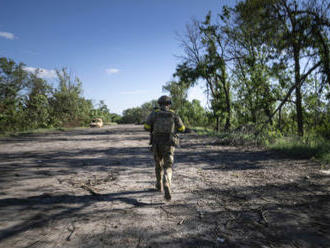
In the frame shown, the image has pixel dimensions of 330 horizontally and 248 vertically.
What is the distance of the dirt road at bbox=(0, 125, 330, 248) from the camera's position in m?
2.47

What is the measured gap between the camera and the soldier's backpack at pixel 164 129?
419 cm

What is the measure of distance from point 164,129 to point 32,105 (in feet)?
79.2

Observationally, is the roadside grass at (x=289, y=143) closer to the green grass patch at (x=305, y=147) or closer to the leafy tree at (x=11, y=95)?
the green grass patch at (x=305, y=147)

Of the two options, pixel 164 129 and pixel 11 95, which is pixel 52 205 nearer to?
pixel 164 129

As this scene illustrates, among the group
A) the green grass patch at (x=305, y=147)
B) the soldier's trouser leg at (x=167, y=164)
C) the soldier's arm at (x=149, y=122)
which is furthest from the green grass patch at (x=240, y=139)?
the soldier's arm at (x=149, y=122)

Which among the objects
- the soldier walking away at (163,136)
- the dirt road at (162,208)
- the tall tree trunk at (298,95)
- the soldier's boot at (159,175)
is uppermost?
the tall tree trunk at (298,95)

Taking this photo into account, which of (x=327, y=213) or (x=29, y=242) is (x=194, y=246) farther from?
(x=327, y=213)

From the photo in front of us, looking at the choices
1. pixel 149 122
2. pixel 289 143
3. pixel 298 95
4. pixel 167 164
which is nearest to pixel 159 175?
pixel 167 164

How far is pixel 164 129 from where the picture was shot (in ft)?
13.7

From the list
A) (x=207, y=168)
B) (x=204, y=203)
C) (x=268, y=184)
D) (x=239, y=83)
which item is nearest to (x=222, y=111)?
(x=239, y=83)

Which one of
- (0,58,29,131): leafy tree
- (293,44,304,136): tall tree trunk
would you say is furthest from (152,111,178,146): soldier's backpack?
(0,58,29,131): leafy tree

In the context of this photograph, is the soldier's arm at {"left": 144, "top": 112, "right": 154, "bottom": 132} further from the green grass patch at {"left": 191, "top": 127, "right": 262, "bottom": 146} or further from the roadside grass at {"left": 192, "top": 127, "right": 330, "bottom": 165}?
the green grass patch at {"left": 191, "top": 127, "right": 262, "bottom": 146}

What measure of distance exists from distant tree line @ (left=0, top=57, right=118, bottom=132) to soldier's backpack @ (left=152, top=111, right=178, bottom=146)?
18.9 meters

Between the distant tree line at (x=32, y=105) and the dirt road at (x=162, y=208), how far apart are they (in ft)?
54.8
